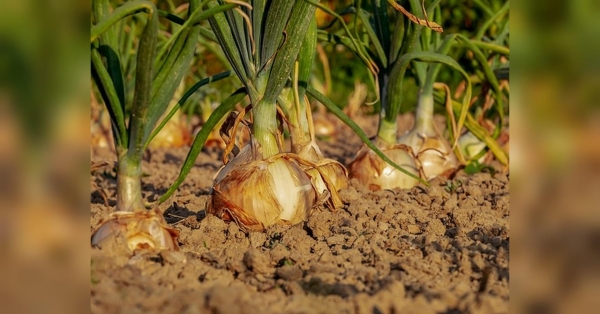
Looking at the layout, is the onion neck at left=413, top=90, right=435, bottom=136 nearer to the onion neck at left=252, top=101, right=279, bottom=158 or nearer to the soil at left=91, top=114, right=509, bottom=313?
the soil at left=91, top=114, right=509, bottom=313

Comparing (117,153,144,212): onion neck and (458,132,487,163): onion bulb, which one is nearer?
(117,153,144,212): onion neck

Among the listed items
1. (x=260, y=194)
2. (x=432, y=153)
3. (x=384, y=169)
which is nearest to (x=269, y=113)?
(x=260, y=194)

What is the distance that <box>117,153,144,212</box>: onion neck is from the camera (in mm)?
1854

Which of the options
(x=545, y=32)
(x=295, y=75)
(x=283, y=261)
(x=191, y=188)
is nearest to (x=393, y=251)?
(x=283, y=261)

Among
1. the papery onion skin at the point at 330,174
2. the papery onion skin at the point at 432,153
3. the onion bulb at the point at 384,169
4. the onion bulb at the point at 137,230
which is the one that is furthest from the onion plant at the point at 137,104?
the papery onion skin at the point at 432,153

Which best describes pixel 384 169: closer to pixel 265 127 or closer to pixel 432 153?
pixel 432 153

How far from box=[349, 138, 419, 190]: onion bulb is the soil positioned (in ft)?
0.67

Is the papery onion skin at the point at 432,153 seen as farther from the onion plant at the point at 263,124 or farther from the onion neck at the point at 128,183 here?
the onion neck at the point at 128,183

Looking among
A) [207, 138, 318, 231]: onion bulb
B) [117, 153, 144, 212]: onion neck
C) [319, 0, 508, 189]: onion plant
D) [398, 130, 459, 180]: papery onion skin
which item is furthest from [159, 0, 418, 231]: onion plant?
[398, 130, 459, 180]: papery onion skin

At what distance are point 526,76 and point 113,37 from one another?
1.02 m

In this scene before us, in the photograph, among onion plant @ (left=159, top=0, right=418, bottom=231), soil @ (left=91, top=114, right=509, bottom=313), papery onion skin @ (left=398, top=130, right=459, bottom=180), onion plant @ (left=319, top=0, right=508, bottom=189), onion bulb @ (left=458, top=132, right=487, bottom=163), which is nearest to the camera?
soil @ (left=91, top=114, right=509, bottom=313)

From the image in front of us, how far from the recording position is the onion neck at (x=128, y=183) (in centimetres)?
185

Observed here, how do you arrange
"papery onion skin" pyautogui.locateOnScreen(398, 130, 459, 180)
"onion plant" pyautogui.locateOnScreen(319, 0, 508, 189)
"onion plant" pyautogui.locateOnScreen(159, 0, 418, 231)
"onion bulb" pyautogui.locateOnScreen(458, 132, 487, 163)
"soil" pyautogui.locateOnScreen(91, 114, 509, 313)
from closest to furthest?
1. "soil" pyautogui.locateOnScreen(91, 114, 509, 313)
2. "onion plant" pyautogui.locateOnScreen(159, 0, 418, 231)
3. "onion plant" pyautogui.locateOnScreen(319, 0, 508, 189)
4. "papery onion skin" pyautogui.locateOnScreen(398, 130, 459, 180)
5. "onion bulb" pyautogui.locateOnScreen(458, 132, 487, 163)

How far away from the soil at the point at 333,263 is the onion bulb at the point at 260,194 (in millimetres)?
35
